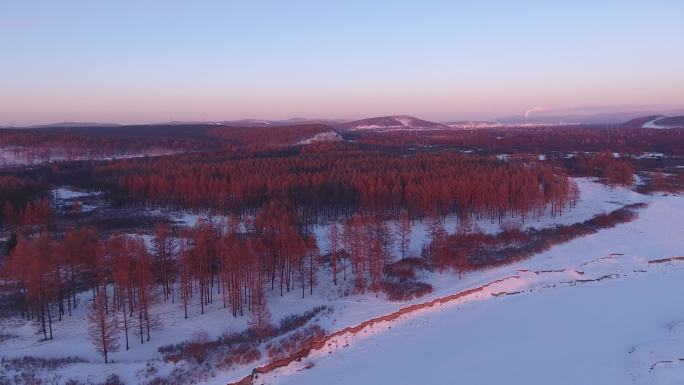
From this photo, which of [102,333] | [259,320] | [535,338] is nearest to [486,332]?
[535,338]

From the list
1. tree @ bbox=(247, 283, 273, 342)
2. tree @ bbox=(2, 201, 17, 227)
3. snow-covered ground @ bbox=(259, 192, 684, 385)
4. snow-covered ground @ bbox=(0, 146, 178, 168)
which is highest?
snow-covered ground @ bbox=(0, 146, 178, 168)

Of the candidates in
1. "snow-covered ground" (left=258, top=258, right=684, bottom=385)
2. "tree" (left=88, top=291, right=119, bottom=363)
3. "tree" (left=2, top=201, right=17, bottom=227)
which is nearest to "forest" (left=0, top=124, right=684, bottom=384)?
"tree" (left=88, top=291, right=119, bottom=363)

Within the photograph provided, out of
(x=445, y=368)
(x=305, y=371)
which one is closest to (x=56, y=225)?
(x=305, y=371)

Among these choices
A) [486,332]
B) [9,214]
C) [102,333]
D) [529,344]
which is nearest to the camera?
[529,344]

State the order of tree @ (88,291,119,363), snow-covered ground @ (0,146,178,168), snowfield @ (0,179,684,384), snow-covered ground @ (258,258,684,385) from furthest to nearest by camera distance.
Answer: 1. snow-covered ground @ (0,146,178,168)
2. tree @ (88,291,119,363)
3. snowfield @ (0,179,684,384)
4. snow-covered ground @ (258,258,684,385)

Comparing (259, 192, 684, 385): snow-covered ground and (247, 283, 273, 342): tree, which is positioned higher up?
(259, 192, 684, 385): snow-covered ground

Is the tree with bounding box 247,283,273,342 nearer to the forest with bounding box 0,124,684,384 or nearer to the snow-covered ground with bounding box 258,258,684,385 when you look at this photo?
the forest with bounding box 0,124,684,384

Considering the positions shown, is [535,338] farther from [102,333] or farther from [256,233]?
[256,233]

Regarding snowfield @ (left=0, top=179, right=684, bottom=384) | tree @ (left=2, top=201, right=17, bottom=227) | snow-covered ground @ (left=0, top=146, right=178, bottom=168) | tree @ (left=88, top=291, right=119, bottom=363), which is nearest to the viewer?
snowfield @ (left=0, top=179, right=684, bottom=384)

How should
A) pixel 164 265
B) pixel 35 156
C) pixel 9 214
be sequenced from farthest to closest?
pixel 35 156 < pixel 9 214 < pixel 164 265
